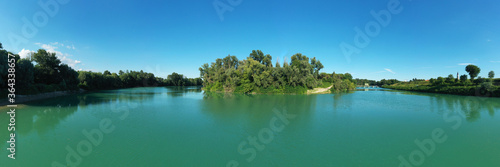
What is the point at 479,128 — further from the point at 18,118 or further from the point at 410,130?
the point at 18,118

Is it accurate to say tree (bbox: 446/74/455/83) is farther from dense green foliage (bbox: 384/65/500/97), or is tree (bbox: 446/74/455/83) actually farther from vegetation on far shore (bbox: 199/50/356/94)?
vegetation on far shore (bbox: 199/50/356/94)

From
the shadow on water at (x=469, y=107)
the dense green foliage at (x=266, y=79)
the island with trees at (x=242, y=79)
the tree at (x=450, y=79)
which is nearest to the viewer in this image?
the shadow on water at (x=469, y=107)

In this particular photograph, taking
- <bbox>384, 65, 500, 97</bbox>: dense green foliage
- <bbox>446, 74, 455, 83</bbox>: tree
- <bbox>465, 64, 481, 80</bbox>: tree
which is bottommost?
<bbox>384, 65, 500, 97</bbox>: dense green foliage

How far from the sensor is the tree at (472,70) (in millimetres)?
45441

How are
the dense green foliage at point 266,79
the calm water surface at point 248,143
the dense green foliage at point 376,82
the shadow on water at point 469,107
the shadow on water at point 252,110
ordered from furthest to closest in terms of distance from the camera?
the dense green foliage at point 376,82 → the dense green foliage at point 266,79 → the shadow on water at point 469,107 → the shadow on water at point 252,110 → the calm water surface at point 248,143

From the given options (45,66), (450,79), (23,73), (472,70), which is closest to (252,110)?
(23,73)

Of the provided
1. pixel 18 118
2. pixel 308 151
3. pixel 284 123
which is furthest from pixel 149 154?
pixel 18 118

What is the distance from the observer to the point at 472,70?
4609 centimetres

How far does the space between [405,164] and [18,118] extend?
2452cm

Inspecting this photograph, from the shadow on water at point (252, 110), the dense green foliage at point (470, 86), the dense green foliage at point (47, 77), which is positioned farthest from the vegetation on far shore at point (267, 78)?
the dense green foliage at point (47, 77)

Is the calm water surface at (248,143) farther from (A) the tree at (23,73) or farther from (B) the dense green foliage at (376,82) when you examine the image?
(B) the dense green foliage at (376,82)

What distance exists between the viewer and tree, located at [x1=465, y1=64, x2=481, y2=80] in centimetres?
4544

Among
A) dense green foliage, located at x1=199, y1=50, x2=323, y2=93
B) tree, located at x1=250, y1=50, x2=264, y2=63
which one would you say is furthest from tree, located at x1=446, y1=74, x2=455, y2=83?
tree, located at x1=250, y1=50, x2=264, y2=63

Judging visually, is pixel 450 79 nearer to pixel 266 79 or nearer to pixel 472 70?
pixel 472 70
